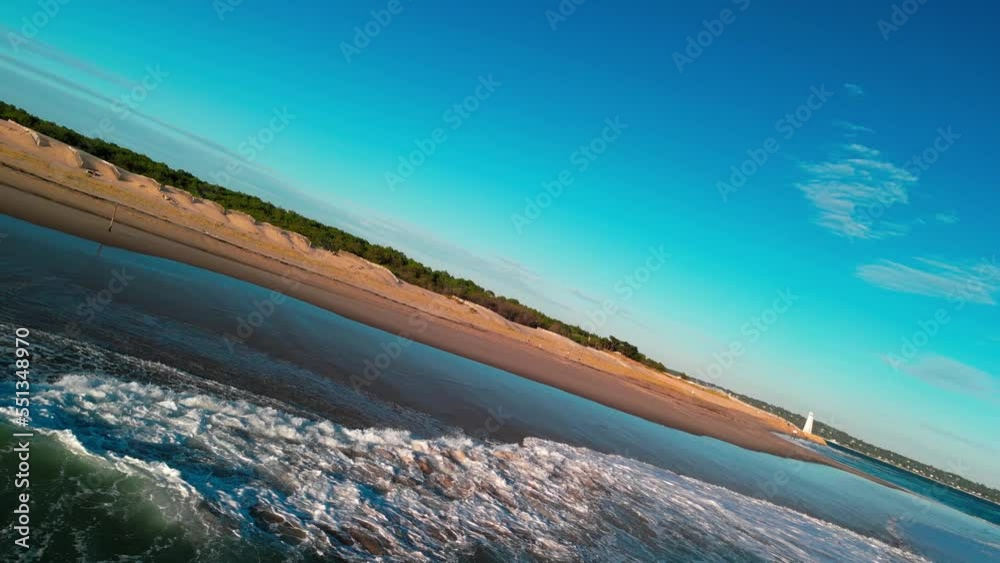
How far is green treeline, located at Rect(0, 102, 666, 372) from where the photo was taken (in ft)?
Answer: 123

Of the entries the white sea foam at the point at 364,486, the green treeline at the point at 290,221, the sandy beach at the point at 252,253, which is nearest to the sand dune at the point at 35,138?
the sandy beach at the point at 252,253

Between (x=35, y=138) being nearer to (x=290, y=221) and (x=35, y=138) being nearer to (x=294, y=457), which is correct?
(x=290, y=221)

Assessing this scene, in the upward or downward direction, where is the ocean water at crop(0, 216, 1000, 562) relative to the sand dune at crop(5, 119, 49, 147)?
downward

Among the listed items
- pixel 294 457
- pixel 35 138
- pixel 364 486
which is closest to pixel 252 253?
pixel 35 138

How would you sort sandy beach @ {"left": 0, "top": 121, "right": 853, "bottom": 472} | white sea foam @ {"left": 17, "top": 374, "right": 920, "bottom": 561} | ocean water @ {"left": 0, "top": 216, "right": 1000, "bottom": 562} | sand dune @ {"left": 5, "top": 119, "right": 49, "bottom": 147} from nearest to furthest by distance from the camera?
ocean water @ {"left": 0, "top": 216, "right": 1000, "bottom": 562} → white sea foam @ {"left": 17, "top": 374, "right": 920, "bottom": 561} → sandy beach @ {"left": 0, "top": 121, "right": 853, "bottom": 472} → sand dune @ {"left": 5, "top": 119, "right": 49, "bottom": 147}

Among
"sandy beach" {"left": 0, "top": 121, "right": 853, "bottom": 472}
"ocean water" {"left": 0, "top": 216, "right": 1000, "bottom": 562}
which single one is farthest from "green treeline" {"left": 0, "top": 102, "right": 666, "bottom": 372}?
"ocean water" {"left": 0, "top": 216, "right": 1000, "bottom": 562}

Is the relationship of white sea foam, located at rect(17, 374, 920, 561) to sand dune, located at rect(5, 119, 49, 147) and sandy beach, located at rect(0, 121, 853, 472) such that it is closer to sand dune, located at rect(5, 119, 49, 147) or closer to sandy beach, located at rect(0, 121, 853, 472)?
sandy beach, located at rect(0, 121, 853, 472)

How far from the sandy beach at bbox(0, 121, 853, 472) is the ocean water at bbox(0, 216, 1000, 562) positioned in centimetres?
408

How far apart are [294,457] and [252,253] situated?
22.7m

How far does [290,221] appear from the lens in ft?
140

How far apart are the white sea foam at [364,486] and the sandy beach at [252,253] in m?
12.3

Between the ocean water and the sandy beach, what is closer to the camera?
the ocean water

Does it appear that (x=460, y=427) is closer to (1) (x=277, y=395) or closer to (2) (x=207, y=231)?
(1) (x=277, y=395)

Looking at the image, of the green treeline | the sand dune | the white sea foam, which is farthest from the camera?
the green treeline
